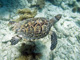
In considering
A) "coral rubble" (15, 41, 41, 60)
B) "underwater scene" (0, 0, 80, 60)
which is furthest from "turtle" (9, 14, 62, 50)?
"coral rubble" (15, 41, 41, 60)

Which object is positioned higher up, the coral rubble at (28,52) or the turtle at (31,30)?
the turtle at (31,30)

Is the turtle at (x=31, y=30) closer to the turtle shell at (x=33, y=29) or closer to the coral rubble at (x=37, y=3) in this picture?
the turtle shell at (x=33, y=29)

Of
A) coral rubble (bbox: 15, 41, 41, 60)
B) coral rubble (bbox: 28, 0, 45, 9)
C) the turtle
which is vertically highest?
coral rubble (bbox: 28, 0, 45, 9)

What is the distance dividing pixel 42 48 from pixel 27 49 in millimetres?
639

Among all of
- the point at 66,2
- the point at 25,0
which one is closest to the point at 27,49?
the point at 25,0

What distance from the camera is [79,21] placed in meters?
4.73

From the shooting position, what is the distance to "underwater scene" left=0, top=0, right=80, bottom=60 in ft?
8.88

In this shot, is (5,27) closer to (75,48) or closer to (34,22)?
(34,22)

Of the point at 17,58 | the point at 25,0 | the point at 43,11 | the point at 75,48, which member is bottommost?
the point at 75,48

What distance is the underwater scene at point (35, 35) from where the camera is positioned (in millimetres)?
2707

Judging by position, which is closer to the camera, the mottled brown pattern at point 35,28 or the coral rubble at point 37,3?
the mottled brown pattern at point 35,28

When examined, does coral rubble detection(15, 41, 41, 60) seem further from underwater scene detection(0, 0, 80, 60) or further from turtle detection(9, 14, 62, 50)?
turtle detection(9, 14, 62, 50)

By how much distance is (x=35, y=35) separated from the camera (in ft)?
8.84

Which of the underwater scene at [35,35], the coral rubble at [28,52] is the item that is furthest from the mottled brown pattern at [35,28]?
the coral rubble at [28,52]
